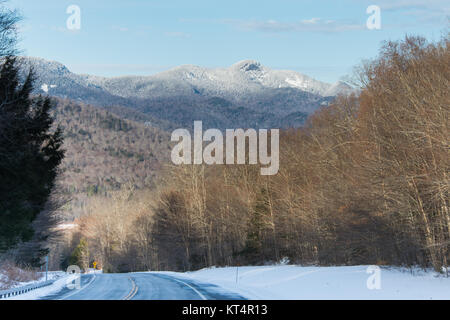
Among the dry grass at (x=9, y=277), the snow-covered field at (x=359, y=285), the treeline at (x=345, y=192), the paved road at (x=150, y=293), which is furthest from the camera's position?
the dry grass at (x=9, y=277)

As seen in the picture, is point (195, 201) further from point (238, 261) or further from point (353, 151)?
point (353, 151)

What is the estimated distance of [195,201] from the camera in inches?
2042

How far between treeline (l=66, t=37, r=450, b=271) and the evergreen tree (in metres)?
16.2

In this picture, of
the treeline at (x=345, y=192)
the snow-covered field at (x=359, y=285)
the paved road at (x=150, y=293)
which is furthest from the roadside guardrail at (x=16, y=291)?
the treeline at (x=345, y=192)

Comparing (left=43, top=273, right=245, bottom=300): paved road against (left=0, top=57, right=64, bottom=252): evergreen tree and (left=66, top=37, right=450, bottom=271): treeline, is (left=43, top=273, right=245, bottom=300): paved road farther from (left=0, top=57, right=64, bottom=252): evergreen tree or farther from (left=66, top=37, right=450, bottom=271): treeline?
(left=66, top=37, right=450, bottom=271): treeline

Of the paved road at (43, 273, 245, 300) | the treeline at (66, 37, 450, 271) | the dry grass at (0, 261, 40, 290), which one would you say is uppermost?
the treeline at (66, 37, 450, 271)

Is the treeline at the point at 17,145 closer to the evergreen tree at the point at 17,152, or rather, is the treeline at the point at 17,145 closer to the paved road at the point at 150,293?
the evergreen tree at the point at 17,152

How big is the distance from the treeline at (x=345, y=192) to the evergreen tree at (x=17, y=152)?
16.2 meters

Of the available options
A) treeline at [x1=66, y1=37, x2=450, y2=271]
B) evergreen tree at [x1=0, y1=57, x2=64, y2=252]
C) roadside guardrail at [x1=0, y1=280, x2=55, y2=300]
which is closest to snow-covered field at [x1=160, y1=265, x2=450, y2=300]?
treeline at [x1=66, y1=37, x2=450, y2=271]

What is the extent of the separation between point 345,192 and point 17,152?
58.1ft

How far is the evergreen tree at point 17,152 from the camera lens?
2395cm

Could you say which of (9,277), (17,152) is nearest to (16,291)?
(17,152)

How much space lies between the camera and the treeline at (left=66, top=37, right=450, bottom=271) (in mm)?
20281
